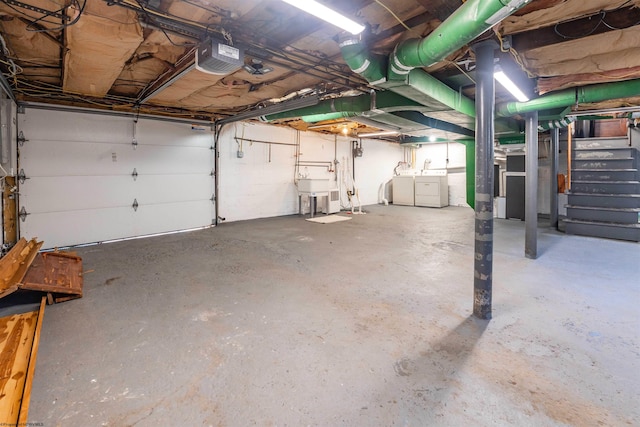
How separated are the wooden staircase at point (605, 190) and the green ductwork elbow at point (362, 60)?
15.7 feet

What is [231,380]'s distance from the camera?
1628 mm

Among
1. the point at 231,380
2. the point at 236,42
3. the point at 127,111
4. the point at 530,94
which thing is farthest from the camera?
the point at 127,111

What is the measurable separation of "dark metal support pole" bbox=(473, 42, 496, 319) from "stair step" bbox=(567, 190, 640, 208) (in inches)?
174

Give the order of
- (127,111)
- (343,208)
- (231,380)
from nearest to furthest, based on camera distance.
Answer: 1. (231,380)
2. (127,111)
3. (343,208)

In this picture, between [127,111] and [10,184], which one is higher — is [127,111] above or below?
above

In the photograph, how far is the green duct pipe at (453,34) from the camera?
1.49 meters

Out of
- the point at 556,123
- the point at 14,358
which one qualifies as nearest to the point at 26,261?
the point at 14,358

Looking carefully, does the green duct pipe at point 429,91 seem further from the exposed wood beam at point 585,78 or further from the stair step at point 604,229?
the stair step at point 604,229

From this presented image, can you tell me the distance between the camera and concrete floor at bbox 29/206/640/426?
1423 mm

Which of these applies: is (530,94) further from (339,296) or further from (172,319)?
(172,319)

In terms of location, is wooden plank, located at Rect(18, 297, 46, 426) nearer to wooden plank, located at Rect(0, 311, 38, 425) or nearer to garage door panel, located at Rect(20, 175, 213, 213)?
wooden plank, located at Rect(0, 311, 38, 425)

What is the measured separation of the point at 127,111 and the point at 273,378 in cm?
527

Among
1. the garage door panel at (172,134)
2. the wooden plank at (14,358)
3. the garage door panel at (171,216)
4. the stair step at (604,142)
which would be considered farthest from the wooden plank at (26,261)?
the stair step at (604,142)

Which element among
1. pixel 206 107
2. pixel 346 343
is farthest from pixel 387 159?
pixel 346 343
